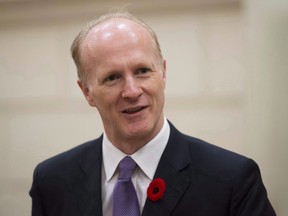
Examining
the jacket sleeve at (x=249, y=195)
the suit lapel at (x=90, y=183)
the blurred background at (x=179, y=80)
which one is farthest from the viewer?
the blurred background at (x=179, y=80)

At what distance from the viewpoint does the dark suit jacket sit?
3.58 feet

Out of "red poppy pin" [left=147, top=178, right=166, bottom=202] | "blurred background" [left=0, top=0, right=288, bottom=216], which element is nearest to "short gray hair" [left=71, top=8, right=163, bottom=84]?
"red poppy pin" [left=147, top=178, right=166, bottom=202]

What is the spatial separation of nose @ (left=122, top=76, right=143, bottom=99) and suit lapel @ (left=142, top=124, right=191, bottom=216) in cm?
22

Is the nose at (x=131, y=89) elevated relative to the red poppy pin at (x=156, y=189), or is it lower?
elevated

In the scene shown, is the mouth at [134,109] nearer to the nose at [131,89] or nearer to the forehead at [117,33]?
the nose at [131,89]

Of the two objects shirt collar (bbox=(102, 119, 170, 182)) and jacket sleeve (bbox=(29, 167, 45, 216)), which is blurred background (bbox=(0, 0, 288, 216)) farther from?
jacket sleeve (bbox=(29, 167, 45, 216))

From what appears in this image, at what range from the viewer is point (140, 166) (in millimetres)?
1178

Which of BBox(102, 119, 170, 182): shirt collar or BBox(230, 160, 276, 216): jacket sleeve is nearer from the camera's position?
BBox(230, 160, 276, 216): jacket sleeve

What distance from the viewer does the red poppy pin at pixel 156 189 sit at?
110cm

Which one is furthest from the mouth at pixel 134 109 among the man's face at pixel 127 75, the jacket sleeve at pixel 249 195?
the jacket sleeve at pixel 249 195

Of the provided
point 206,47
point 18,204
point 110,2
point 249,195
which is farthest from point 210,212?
point 18,204

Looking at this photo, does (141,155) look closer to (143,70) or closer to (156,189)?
A: (156,189)

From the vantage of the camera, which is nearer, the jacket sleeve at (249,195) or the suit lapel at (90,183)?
the jacket sleeve at (249,195)

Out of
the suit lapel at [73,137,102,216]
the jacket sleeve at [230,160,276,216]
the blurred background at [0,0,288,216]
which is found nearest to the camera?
the jacket sleeve at [230,160,276,216]
